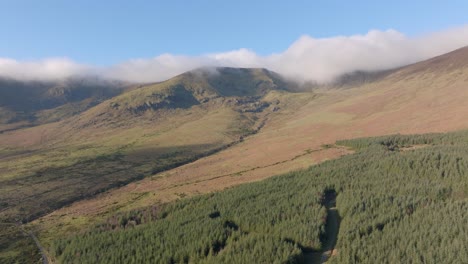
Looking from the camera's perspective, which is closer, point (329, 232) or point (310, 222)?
point (329, 232)

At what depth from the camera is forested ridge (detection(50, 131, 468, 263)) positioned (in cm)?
5988

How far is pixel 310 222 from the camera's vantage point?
72625 mm

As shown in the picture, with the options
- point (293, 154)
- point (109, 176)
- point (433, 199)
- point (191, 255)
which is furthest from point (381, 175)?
point (109, 176)

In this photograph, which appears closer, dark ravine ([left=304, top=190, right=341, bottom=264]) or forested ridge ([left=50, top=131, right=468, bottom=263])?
forested ridge ([left=50, top=131, right=468, bottom=263])

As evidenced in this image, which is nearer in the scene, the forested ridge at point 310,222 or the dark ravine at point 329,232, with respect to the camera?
the forested ridge at point 310,222

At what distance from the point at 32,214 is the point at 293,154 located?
103676 millimetres

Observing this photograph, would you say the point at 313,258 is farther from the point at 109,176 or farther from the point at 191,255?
the point at 109,176

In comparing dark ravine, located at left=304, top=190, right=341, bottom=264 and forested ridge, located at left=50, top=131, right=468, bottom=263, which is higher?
forested ridge, located at left=50, top=131, right=468, bottom=263

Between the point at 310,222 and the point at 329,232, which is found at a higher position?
the point at 310,222

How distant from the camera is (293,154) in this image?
163 metres

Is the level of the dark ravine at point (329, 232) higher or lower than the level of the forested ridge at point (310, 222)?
lower

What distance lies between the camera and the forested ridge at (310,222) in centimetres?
5988

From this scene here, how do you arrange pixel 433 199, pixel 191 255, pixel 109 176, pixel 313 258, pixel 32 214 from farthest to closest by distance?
pixel 109 176, pixel 32 214, pixel 433 199, pixel 191 255, pixel 313 258

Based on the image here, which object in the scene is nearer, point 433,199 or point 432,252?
point 432,252
